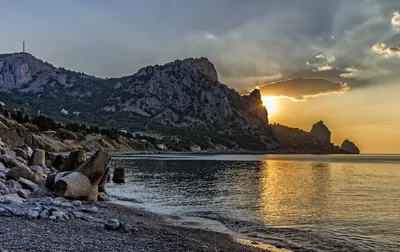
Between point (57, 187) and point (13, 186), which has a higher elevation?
point (13, 186)

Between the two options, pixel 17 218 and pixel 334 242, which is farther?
pixel 334 242

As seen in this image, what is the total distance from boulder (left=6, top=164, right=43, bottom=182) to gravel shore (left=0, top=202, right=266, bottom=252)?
1428 cm

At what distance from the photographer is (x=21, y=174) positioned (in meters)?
34.3

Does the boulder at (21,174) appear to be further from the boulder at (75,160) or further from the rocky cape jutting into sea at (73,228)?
the boulder at (75,160)

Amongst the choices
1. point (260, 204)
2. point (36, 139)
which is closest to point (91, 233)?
point (260, 204)

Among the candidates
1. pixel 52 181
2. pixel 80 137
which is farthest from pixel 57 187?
pixel 80 137

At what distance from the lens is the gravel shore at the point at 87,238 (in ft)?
47.7

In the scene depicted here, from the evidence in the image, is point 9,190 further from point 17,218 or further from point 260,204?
point 260,204

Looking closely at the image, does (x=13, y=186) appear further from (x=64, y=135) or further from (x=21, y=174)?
(x=64, y=135)

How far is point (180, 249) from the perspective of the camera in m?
17.1

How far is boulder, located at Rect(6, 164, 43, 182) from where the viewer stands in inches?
1307

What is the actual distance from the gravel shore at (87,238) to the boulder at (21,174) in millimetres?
14285

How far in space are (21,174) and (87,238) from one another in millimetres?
20969

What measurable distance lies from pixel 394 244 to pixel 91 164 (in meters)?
25.2
